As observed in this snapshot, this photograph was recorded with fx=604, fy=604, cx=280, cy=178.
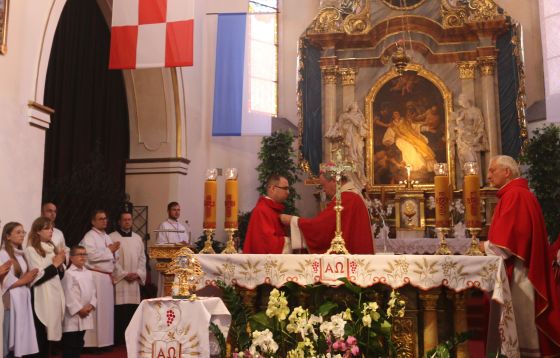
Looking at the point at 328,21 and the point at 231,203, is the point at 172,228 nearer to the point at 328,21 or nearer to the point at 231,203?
the point at 231,203

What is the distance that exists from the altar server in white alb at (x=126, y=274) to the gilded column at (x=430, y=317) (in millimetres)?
4713

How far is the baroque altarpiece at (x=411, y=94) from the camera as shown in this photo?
471 inches

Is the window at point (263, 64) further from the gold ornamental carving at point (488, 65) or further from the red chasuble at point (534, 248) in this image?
the red chasuble at point (534, 248)

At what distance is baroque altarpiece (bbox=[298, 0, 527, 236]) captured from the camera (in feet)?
39.3

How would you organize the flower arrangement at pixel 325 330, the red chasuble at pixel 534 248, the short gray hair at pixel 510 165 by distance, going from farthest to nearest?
the short gray hair at pixel 510 165
the red chasuble at pixel 534 248
the flower arrangement at pixel 325 330

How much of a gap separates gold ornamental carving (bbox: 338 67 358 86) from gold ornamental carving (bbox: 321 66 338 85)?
13 cm

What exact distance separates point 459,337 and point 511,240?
1091mm

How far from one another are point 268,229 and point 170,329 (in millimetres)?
1375

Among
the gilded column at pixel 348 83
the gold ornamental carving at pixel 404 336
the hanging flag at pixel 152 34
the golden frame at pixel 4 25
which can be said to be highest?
the gilded column at pixel 348 83

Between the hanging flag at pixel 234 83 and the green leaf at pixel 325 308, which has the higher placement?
the hanging flag at pixel 234 83

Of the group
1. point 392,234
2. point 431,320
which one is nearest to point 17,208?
point 431,320

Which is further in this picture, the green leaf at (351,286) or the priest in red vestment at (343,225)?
the priest in red vestment at (343,225)

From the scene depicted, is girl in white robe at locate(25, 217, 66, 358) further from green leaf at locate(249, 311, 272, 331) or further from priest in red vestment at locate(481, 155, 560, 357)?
priest in red vestment at locate(481, 155, 560, 357)

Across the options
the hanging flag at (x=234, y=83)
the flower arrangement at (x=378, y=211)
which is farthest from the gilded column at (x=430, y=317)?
the flower arrangement at (x=378, y=211)
